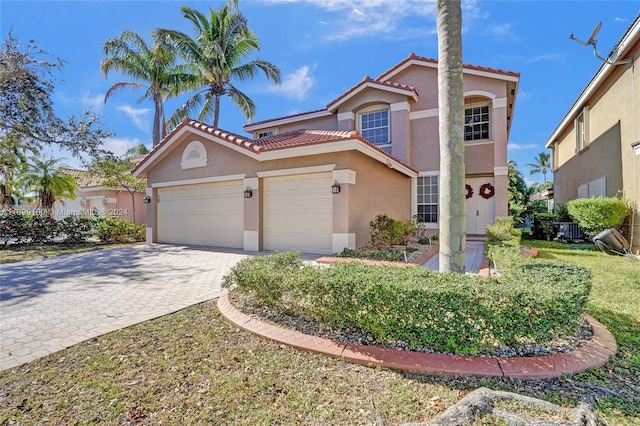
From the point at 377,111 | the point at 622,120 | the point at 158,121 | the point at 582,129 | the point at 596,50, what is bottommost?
the point at 622,120

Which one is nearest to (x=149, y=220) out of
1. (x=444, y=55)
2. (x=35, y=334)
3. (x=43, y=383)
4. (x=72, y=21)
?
(x=72, y=21)

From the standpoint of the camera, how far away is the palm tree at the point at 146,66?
20141 mm

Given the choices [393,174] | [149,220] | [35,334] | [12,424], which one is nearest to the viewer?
[12,424]

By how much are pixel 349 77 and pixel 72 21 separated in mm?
12788

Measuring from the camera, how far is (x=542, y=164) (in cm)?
5622

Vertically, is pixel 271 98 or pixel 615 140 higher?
pixel 271 98

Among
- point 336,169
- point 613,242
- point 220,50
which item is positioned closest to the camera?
point 336,169

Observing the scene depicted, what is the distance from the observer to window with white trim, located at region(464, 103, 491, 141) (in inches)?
564

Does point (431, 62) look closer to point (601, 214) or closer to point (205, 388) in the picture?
point (601, 214)

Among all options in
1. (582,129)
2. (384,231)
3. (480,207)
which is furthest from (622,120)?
(384,231)

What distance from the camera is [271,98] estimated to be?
69.7 ft

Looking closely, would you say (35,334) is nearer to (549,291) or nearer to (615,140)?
(549,291)

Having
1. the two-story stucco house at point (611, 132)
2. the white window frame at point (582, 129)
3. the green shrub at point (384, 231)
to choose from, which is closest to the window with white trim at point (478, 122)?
the two-story stucco house at point (611, 132)

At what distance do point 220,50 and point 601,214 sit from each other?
68.2 feet
